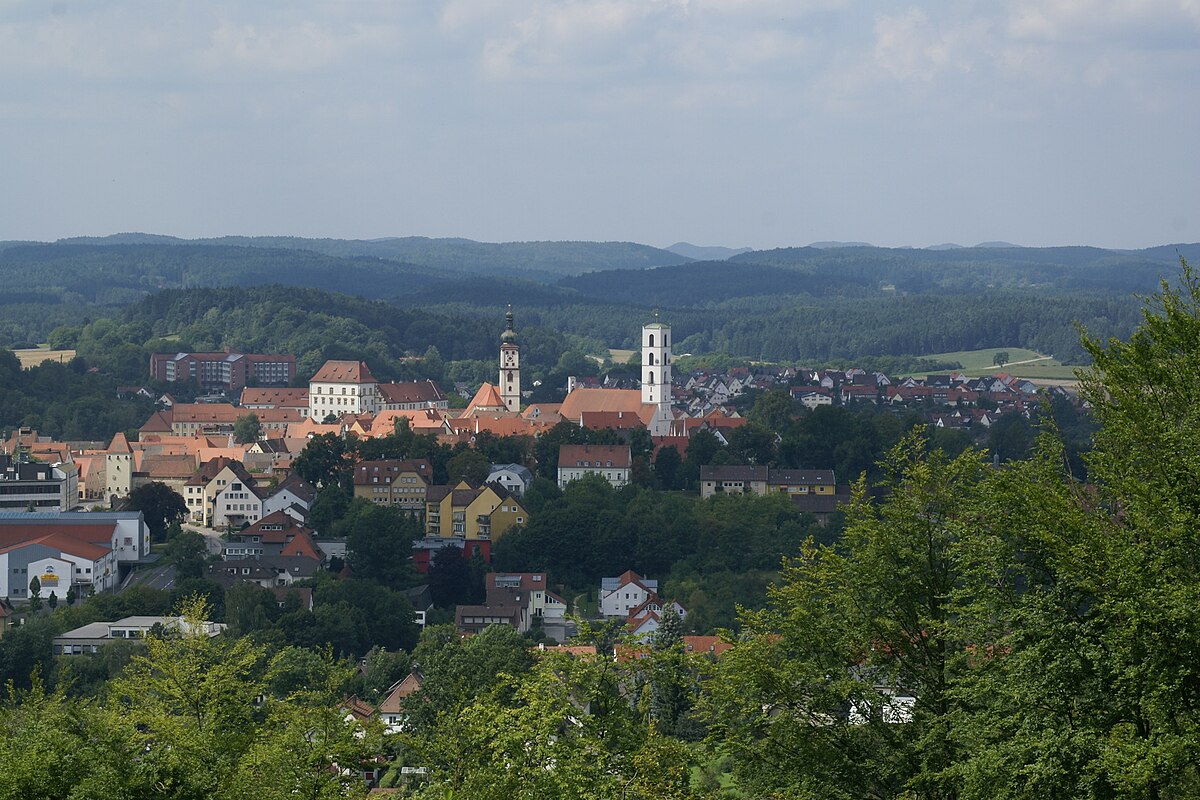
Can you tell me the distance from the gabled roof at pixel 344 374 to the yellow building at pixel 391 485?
1709 inches

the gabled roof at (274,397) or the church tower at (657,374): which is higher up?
the church tower at (657,374)

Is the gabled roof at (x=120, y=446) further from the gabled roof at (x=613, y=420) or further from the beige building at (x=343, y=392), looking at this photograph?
the beige building at (x=343, y=392)

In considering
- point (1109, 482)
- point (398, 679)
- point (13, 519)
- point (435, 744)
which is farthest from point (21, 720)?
point (13, 519)

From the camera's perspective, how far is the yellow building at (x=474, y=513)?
69.8 m

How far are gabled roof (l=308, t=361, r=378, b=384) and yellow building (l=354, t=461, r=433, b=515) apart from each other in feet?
142

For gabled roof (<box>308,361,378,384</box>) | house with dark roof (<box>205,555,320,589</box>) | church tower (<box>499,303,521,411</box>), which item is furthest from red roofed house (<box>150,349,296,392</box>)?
house with dark roof (<box>205,555,320,589</box>)

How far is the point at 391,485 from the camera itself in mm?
74500

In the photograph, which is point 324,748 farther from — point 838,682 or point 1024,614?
point 1024,614

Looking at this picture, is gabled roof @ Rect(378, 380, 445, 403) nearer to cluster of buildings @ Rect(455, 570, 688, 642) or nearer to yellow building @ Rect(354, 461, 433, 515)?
yellow building @ Rect(354, 461, 433, 515)

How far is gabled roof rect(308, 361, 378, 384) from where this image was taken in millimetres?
118625

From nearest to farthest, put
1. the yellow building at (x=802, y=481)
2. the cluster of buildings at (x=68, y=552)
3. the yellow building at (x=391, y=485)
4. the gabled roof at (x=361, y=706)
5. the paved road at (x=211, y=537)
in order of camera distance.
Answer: the gabled roof at (x=361, y=706)
the cluster of buildings at (x=68, y=552)
the paved road at (x=211, y=537)
the yellow building at (x=391, y=485)
the yellow building at (x=802, y=481)

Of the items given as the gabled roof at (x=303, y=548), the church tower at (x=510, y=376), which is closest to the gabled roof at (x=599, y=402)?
the church tower at (x=510, y=376)

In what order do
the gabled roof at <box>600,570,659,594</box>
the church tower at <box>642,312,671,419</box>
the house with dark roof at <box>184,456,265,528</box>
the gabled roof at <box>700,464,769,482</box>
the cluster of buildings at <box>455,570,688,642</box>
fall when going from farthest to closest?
the church tower at <box>642,312,671,419</box>, the gabled roof at <box>700,464,769,482</box>, the house with dark roof at <box>184,456,265,528</box>, the gabled roof at <box>600,570,659,594</box>, the cluster of buildings at <box>455,570,688,642</box>

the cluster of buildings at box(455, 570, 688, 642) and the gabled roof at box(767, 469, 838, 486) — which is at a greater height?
the gabled roof at box(767, 469, 838, 486)
